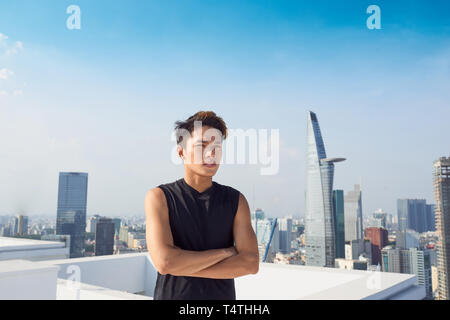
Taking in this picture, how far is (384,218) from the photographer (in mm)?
8281

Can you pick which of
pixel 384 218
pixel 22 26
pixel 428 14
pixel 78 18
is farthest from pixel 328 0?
pixel 384 218

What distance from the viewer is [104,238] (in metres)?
4.74

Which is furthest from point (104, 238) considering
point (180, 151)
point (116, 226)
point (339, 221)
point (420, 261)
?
point (339, 221)

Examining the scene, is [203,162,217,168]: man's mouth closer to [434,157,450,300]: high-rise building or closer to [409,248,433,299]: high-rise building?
[409,248,433,299]: high-rise building

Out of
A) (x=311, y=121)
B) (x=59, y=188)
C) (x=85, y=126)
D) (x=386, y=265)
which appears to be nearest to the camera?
(x=85, y=126)

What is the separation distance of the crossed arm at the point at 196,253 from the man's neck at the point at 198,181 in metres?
0.10

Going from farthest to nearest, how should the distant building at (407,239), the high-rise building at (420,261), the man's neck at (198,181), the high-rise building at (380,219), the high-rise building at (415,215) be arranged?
1. the high-rise building at (380,219)
2. the high-rise building at (415,215)
3. the distant building at (407,239)
4. the high-rise building at (420,261)
5. the man's neck at (198,181)

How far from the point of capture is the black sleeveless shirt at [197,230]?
46.1 inches

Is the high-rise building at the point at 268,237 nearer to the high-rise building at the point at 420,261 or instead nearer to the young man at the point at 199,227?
the high-rise building at the point at 420,261

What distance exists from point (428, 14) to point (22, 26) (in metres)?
6.24

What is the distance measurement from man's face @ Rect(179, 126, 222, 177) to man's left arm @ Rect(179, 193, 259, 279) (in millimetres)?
165

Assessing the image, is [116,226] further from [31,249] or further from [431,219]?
[431,219]

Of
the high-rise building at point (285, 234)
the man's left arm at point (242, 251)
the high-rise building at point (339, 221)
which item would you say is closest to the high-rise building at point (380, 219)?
the high-rise building at point (339, 221)
